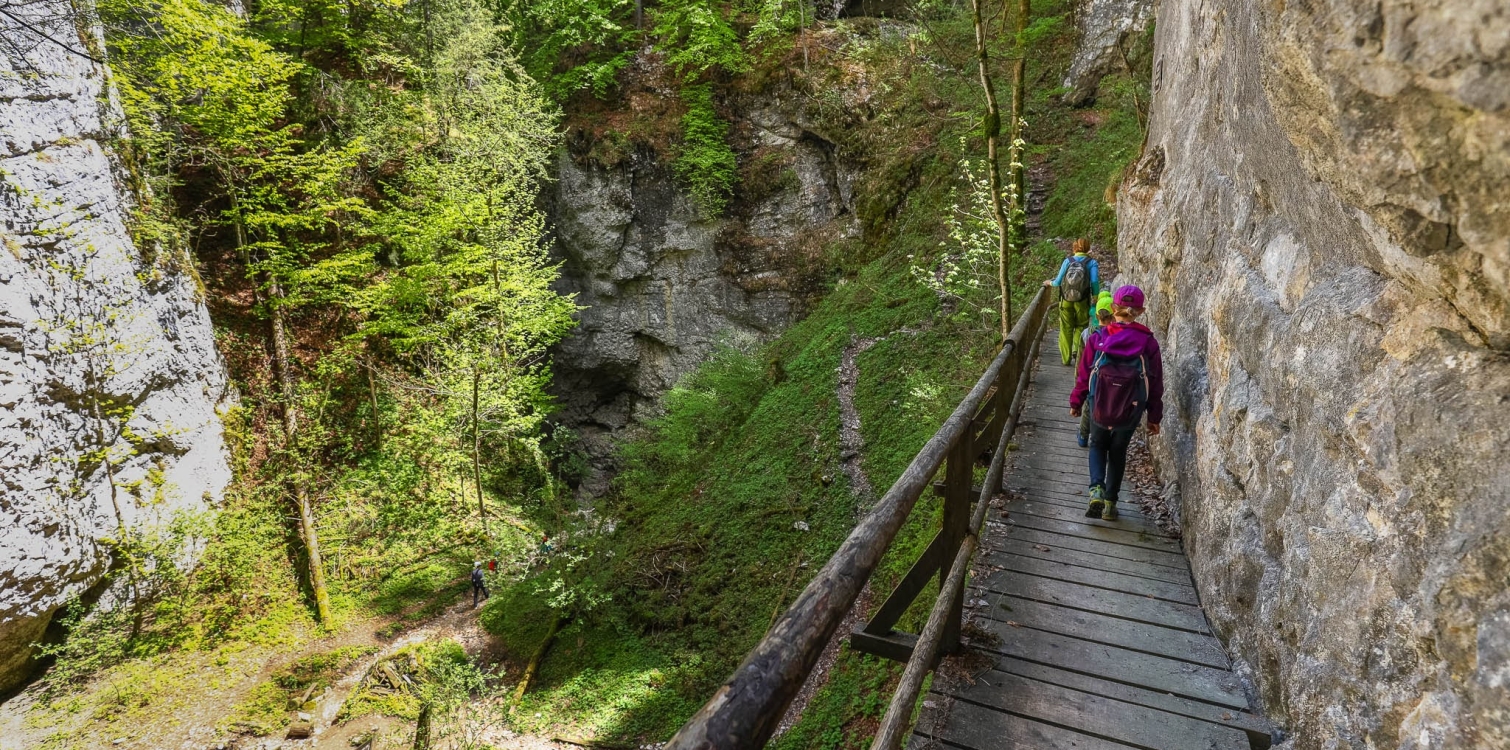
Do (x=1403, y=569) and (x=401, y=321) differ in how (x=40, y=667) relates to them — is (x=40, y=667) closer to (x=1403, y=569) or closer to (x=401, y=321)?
(x=401, y=321)

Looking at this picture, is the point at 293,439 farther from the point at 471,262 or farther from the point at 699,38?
the point at 699,38

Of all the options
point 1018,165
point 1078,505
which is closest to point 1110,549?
point 1078,505

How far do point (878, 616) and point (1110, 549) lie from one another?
287 centimetres

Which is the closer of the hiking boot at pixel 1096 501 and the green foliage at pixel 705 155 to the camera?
the hiking boot at pixel 1096 501

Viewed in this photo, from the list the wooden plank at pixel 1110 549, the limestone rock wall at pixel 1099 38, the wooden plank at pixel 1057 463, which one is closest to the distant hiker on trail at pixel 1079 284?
the wooden plank at pixel 1057 463

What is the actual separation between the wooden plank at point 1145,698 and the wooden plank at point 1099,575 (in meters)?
1.02

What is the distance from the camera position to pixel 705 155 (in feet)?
66.4

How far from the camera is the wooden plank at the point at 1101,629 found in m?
3.35

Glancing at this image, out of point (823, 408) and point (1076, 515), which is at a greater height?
point (1076, 515)

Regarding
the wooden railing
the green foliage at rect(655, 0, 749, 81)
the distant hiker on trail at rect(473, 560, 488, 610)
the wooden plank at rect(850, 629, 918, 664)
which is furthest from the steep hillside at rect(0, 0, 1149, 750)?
the wooden plank at rect(850, 629, 918, 664)

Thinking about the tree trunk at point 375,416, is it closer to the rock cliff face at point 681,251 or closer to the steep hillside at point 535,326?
the steep hillside at point 535,326

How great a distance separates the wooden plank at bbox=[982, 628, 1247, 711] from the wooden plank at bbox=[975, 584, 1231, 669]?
0.05m

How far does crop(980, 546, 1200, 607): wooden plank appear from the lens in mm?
3916

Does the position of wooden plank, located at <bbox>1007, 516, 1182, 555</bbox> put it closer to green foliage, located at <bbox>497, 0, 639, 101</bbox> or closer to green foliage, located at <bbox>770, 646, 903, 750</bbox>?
green foliage, located at <bbox>770, 646, 903, 750</bbox>
